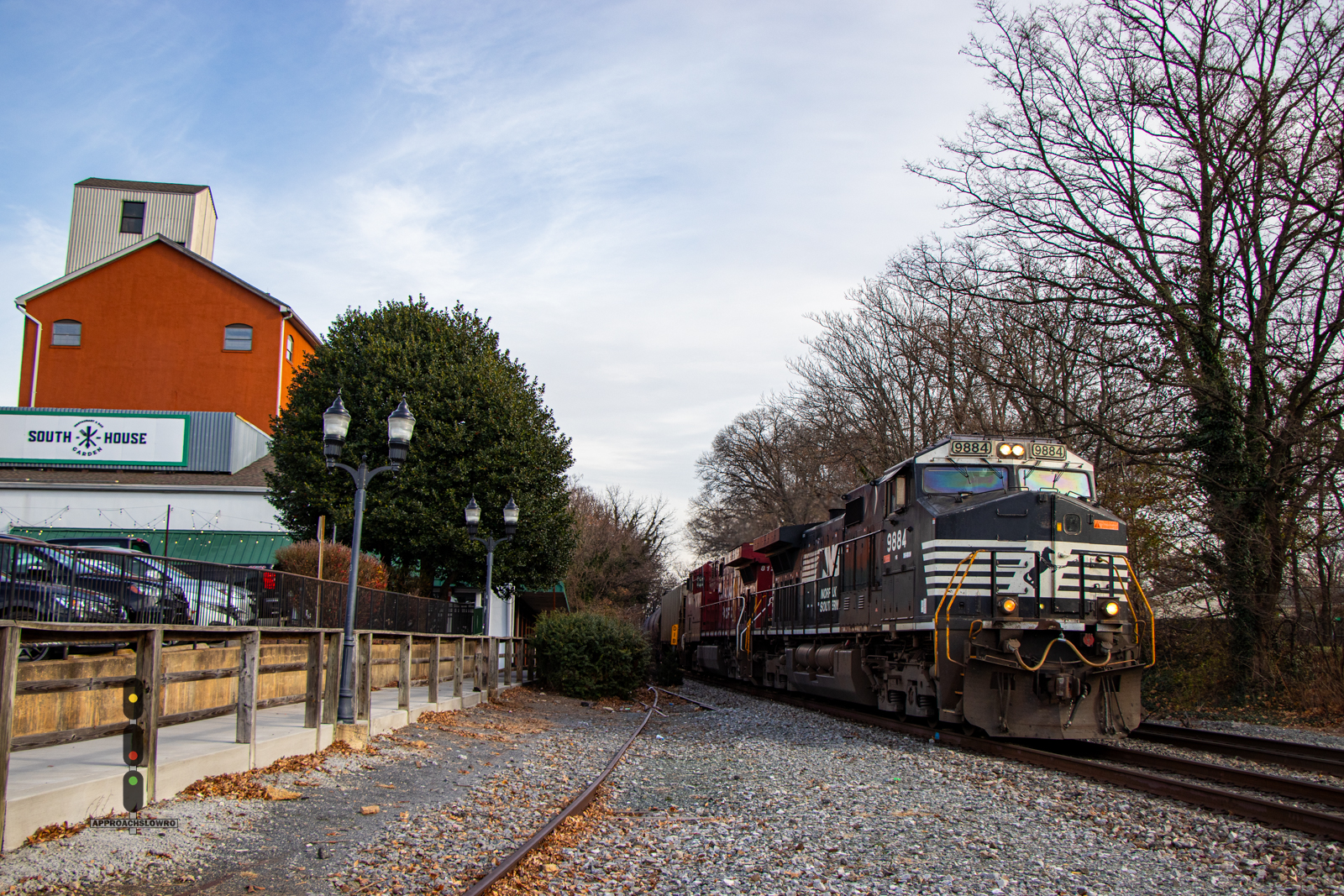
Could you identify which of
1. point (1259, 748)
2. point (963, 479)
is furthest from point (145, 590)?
point (1259, 748)

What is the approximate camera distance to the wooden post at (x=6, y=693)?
15.5 ft

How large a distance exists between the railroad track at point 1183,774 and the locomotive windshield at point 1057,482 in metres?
3.21

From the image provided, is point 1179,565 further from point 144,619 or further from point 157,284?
point 157,284

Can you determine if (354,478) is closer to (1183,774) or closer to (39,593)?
(39,593)

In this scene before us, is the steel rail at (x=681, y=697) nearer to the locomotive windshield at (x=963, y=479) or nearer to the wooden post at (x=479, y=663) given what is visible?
the wooden post at (x=479, y=663)

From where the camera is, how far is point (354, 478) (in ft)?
40.2

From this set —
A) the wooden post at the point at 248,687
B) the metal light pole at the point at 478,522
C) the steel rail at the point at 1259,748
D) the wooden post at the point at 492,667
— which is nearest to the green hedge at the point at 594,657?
the metal light pole at the point at 478,522

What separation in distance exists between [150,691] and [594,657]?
48.9ft

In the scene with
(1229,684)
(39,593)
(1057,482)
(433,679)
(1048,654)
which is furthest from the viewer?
(1229,684)

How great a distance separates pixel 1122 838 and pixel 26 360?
41916mm

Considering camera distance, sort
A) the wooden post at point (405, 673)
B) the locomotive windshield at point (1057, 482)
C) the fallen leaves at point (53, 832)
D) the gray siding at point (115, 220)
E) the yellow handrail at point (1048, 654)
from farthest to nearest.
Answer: the gray siding at point (115, 220) < the wooden post at point (405, 673) < the locomotive windshield at point (1057, 482) < the yellow handrail at point (1048, 654) < the fallen leaves at point (53, 832)

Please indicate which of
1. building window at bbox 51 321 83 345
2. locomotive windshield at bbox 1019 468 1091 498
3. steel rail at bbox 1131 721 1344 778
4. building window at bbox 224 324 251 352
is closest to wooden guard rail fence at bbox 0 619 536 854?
locomotive windshield at bbox 1019 468 1091 498

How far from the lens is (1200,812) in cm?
758

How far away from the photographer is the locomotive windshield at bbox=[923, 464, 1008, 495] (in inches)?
473
